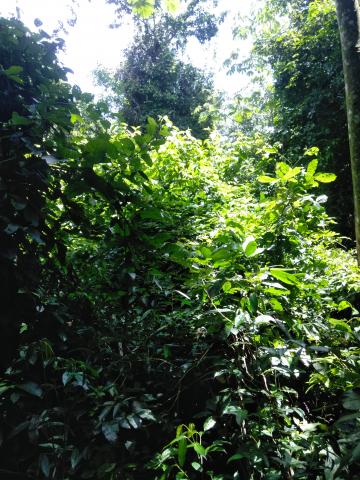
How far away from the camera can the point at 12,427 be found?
1.27 m

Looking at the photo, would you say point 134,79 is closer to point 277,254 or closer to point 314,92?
point 314,92

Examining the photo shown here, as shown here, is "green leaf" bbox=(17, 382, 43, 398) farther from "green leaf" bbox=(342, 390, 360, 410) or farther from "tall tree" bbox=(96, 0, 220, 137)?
"tall tree" bbox=(96, 0, 220, 137)

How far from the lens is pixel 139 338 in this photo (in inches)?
68.6

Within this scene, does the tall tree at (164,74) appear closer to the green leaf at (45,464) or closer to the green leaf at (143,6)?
the green leaf at (143,6)

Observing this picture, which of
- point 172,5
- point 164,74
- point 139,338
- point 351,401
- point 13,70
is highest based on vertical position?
point 164,74

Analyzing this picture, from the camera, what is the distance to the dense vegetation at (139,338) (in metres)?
1.24

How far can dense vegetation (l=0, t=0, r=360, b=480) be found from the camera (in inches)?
48.8

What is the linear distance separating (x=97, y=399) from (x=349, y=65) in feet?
9.65

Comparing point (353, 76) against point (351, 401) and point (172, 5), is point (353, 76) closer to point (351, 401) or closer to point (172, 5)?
point (172, 5)

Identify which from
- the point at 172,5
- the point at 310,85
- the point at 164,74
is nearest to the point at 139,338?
the point at 172,5

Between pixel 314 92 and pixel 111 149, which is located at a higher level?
pixel 314 92

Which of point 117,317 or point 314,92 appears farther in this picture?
point 314,92

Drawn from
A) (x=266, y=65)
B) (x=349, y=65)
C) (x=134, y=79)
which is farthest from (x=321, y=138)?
(x=134, y=79)

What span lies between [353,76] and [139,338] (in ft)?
8.32
